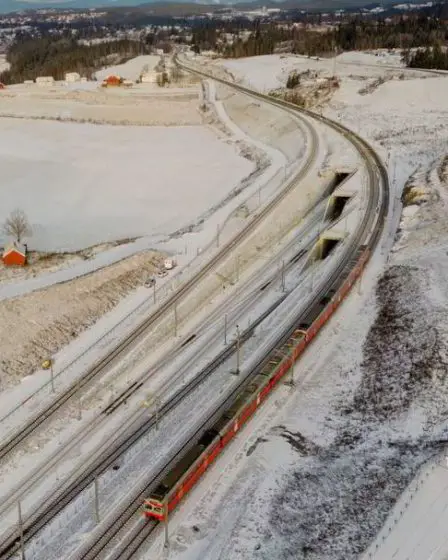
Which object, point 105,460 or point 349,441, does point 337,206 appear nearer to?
point 349,441

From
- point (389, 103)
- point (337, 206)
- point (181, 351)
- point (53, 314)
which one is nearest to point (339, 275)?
point (181, 351)

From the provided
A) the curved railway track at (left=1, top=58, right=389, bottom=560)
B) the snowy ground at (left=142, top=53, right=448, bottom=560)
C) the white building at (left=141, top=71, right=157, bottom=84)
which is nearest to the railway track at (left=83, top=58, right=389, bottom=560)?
the curved railway track at (left=1, top=58, right=389, bottom=560)

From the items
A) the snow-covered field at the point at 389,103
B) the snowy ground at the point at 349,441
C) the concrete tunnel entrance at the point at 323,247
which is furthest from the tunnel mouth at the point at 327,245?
the snow-covered field at the point at 389,103

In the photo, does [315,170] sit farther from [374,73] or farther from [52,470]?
[374,73]

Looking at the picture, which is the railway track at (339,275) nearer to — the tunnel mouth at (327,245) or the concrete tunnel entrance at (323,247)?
the concrete tunnel entrance at (323,247)

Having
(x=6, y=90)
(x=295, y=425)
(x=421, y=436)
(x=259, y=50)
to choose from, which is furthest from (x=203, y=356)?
(x=259, y=50)
